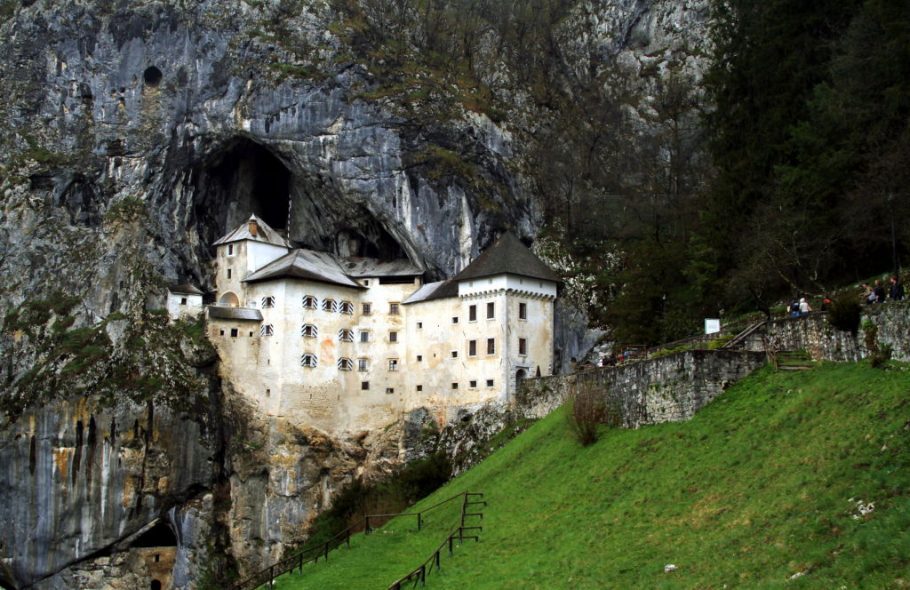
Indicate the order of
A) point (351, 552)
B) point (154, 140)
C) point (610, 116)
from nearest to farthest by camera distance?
point (351, 552) < point (154, 140) < point (610, 116)

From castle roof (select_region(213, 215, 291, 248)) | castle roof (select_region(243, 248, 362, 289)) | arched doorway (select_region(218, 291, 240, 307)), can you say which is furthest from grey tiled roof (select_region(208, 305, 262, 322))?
castle roof (select_region(213, 215, 291, 248))

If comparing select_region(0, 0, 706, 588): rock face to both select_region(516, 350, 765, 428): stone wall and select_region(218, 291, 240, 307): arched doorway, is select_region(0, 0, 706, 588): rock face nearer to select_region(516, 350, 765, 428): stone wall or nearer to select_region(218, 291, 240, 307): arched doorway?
select_region(218, 291, 240, 307): arched doorway

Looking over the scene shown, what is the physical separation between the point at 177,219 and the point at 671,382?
43.6 metres

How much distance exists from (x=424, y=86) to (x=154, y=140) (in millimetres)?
17853

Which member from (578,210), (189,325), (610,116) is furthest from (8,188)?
(610,116)

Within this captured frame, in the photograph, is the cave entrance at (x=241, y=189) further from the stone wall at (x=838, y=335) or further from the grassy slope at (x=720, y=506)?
the stone wall at (x=838, y=335)

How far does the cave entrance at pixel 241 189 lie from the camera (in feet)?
226

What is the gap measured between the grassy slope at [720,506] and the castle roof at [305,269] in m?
28.2

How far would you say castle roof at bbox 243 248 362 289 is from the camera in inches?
2480

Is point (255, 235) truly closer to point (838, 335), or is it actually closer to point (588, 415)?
point (588, 415)

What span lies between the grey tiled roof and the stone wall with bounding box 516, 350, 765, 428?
2982cm

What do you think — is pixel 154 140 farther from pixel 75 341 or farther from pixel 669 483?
pixel 669 483

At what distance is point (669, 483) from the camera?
89.9 ft

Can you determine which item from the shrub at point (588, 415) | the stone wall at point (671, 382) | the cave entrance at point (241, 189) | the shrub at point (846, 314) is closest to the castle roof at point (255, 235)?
the cave entrance at point (241, 189)
